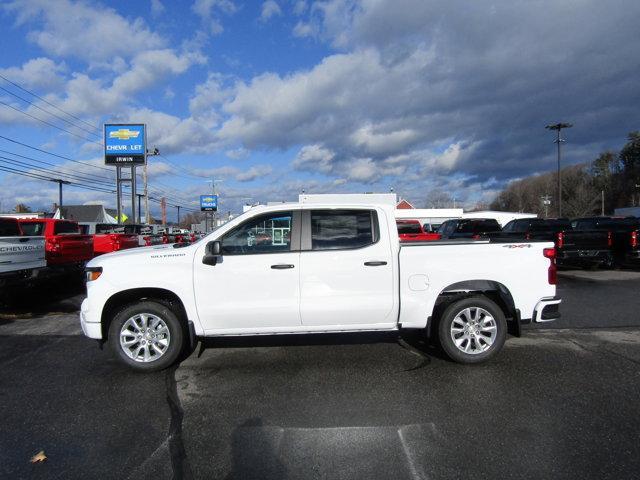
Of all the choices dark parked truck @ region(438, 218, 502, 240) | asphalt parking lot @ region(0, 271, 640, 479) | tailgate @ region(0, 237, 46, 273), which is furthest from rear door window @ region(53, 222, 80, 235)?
dark parked truck @ region(438, 218, 502, 240)

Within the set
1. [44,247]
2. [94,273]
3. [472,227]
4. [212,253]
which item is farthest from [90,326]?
[472,227]

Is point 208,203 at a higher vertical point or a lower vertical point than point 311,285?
higher

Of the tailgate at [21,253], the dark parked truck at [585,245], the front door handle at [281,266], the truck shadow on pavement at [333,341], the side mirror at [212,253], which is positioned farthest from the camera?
the dark parked truck at [585,245]

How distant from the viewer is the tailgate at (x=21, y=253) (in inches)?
356

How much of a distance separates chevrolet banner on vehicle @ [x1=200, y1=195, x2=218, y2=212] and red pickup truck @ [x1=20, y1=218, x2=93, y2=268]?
58.8 m

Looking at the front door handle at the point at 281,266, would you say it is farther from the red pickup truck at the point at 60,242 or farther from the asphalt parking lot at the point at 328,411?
the red pickup truck at the point at 60,242

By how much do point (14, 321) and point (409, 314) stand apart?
7.33 metres

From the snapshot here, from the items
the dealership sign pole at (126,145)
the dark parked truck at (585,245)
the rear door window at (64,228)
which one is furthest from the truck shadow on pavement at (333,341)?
the dealership sign pole at (126,145)

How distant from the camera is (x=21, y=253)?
31.2ft

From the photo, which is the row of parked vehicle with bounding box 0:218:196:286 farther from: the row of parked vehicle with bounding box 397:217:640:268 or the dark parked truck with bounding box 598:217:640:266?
the dark parked truck with bounding box 598:217:640:266

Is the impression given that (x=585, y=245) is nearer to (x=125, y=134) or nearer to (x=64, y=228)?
(x=64, y=228)

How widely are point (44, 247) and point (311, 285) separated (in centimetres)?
796

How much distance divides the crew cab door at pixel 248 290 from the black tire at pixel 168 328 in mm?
338

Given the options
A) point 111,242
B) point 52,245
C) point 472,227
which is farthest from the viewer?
point 472,227
